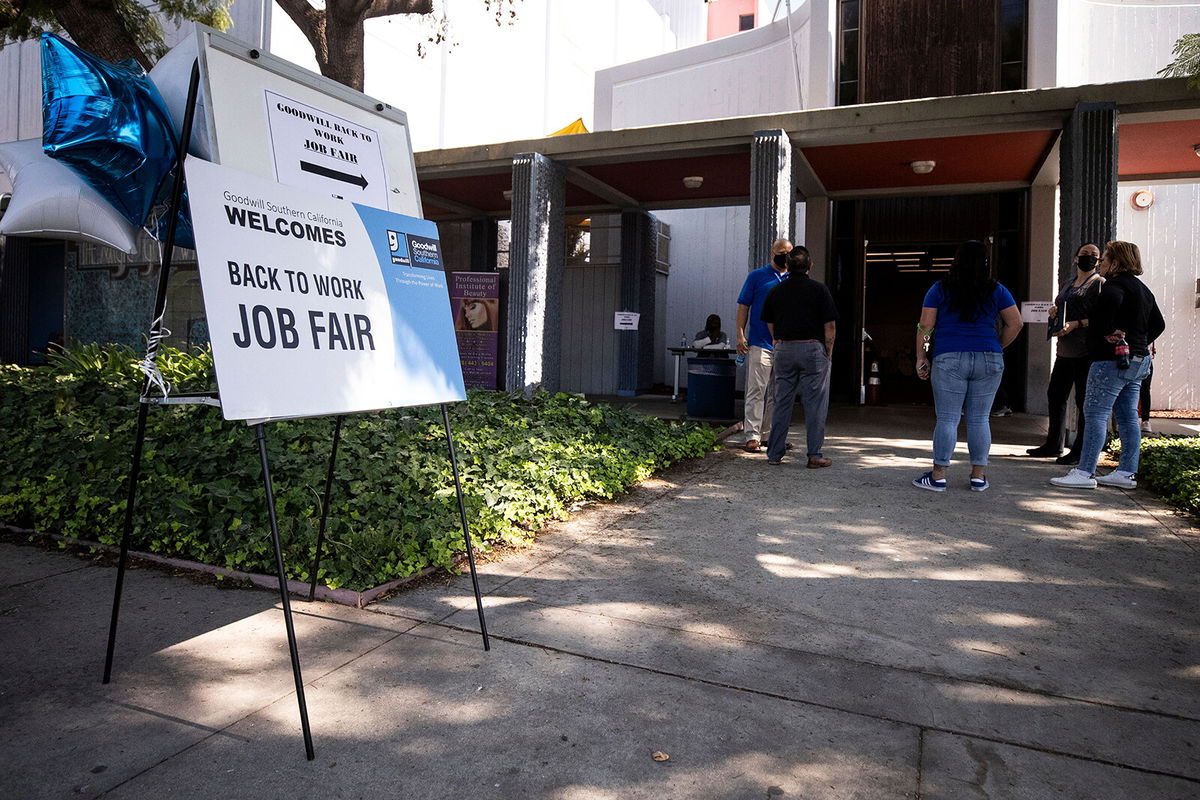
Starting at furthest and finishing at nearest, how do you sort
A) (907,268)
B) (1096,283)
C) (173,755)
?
(907,268) → (1096,283) → (173,755)

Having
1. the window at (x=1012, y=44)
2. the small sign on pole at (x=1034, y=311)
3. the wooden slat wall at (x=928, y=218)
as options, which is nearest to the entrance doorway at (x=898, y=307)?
the wooden slat wall at (x=928, y=218)

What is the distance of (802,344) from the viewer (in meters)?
6.59

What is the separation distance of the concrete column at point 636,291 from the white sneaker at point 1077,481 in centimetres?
905

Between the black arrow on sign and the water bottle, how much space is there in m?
5.38

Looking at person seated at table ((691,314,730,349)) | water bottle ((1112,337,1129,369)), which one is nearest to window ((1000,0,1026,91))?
person seated at table ((691,314,730,349))

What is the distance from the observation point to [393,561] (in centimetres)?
373

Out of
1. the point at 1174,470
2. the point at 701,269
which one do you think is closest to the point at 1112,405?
the point at 1174,470

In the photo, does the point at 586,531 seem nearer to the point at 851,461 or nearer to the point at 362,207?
the point at 362,207

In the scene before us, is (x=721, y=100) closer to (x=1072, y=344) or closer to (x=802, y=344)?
(x=1072, y=344)

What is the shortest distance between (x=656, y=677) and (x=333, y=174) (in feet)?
7.22

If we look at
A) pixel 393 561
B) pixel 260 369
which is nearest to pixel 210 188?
pixel 260 369

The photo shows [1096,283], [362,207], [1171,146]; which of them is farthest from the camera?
[1171,146]

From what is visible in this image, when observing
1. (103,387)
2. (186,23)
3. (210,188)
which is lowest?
(103,387)

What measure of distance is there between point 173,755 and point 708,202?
522 inches
